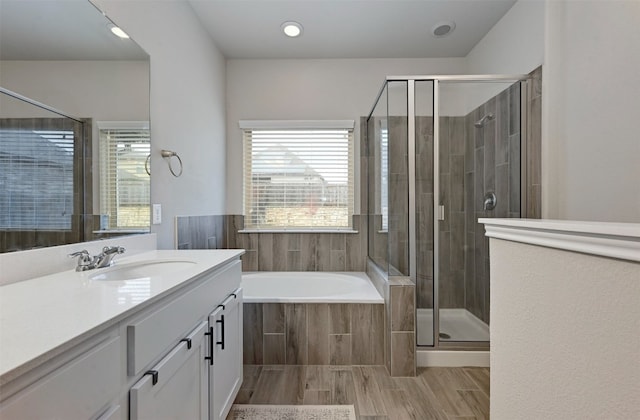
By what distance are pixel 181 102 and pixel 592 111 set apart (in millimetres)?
2452

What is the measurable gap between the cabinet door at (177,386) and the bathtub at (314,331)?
0.93 metres

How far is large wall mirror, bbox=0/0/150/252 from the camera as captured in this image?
98 cm

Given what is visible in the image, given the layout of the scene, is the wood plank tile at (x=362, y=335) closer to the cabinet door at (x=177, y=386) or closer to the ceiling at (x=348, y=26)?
the cabinet door at (x=177, y=386)

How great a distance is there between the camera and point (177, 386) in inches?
38.8

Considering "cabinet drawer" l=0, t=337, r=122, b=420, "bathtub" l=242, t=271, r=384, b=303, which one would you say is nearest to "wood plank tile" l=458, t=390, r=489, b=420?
"bathtub" l=242, t=271, r=384, b=303

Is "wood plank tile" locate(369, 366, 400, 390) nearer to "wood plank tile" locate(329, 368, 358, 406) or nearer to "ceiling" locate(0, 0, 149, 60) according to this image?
"wood plank tile" locate(329, 368, 358, 406)

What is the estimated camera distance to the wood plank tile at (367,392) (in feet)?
5.40

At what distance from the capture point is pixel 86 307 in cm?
73

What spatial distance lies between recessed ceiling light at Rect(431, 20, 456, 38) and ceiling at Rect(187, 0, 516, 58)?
32 mm

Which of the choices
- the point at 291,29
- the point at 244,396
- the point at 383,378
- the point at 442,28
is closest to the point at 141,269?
the point at 244,396

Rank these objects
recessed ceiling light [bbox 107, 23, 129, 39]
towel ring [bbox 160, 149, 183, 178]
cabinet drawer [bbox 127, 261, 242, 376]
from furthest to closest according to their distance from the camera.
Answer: towel ring [bbox 160, 149, 183, 178]
recessed ceiling light [bbox 107, 23, 129, 39]
cabinet drawer [bbox 127, 261, 242, 376]

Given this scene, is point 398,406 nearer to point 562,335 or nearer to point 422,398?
point 422,398

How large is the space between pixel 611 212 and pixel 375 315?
56.5 inches

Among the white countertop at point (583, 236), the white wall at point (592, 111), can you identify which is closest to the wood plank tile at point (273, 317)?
the white countertop at point (583, 236)
